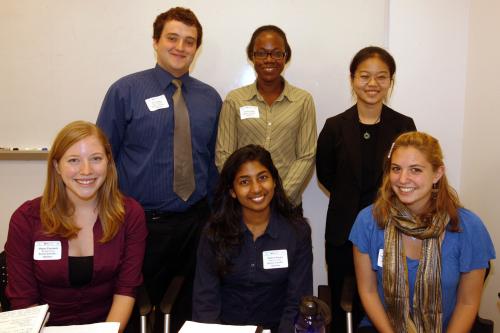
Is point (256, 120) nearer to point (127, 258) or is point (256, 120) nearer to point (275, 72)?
point (275, 72)

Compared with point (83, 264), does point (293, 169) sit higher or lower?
higher

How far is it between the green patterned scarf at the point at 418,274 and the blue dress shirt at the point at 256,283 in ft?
1.26

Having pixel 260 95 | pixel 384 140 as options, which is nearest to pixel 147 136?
pixel 260 95

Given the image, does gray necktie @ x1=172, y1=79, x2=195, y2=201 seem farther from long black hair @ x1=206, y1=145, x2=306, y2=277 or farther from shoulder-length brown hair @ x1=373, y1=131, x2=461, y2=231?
shoulder-length brown hair @ x1=373, y1=131, x2=461, y2=231

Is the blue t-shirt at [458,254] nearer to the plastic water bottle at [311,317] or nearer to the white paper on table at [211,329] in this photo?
the plastic water bottle at [311,317]

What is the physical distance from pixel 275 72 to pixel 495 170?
1.45 meters

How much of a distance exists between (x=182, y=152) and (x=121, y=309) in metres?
0.89

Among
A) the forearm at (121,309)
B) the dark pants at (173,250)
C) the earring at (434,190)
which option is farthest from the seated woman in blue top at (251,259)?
the earring at (434,190)

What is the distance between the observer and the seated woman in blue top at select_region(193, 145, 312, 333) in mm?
2066

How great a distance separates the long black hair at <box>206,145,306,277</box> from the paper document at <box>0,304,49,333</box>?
30.3 inches

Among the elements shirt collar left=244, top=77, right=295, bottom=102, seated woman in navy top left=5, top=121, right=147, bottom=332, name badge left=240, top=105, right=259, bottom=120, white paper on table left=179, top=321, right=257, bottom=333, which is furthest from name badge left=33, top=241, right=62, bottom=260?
shirt collar left=244, top=77, right=295, bottom=102

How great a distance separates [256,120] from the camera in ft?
8.28

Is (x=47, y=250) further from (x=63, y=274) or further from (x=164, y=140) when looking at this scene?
(x=164, y=140)

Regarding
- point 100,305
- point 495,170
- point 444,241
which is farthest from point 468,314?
point 100,305
